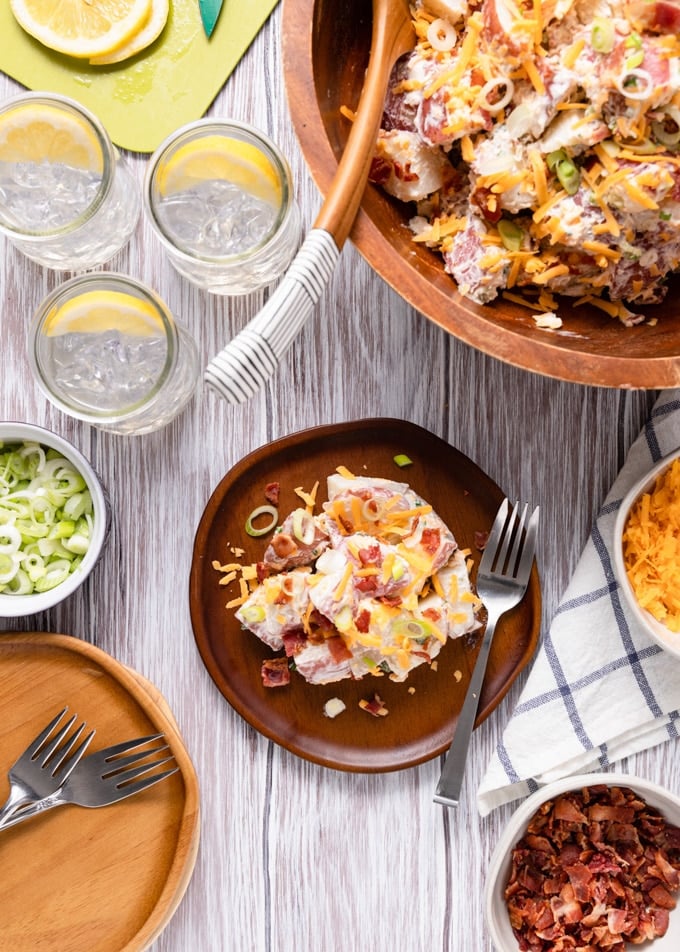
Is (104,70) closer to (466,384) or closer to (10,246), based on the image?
(10,246)

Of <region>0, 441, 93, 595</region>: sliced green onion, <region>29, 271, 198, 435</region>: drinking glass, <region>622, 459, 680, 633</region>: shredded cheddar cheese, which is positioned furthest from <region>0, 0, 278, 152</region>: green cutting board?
<region>622, 459, 680, 633</region>: shredded cheddar cheese

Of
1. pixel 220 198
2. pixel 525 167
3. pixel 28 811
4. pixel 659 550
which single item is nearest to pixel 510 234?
pixel 525 167

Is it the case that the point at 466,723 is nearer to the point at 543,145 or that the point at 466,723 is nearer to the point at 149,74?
the point at 543,145

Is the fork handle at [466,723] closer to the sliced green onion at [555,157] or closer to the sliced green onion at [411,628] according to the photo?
the sliced green onion at [411,628]

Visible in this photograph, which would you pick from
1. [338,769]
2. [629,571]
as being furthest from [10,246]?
[629,571]

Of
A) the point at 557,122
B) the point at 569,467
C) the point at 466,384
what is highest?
the point at 557,122

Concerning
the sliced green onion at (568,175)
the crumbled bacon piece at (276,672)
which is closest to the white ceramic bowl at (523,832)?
the crumbled bacon piece at (276,672)

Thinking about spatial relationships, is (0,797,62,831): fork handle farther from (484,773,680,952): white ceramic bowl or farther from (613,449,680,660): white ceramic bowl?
(613,449,680,660): white ceramic bowl
